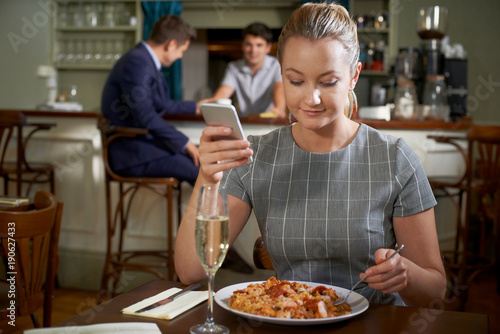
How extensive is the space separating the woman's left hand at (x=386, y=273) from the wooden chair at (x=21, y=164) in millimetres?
2629

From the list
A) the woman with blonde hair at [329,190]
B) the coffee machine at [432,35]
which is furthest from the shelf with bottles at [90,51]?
the woman with blonde hair at [329,190]

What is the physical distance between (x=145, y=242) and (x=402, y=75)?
2120 millimetres

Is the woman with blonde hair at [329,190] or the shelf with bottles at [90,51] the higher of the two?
the shelf with bottles at [90,51]

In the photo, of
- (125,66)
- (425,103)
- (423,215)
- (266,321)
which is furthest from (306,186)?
(425,103)

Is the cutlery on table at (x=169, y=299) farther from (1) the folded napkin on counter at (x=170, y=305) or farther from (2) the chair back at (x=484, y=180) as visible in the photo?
(2) the chair back at (x=484, y=180)

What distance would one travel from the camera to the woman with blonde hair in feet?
4.00

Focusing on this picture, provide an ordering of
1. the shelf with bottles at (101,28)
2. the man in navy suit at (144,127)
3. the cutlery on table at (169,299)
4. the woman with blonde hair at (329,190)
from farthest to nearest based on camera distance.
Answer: the shelf with bottles at (101,28), the man in navy suit at (144,127), the woman with blonde hair at (329,190), the cutlery on table at (169,299)

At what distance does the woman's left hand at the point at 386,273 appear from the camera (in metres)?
0.97

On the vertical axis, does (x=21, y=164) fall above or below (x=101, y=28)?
below

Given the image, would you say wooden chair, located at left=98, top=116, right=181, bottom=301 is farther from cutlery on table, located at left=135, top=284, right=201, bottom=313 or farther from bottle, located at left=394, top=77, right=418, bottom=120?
cutlery on table, located at left=135, top=284, right=201, bottom=313

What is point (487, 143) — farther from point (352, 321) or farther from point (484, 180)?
point (352, 321)

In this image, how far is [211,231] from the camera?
846 millimetres

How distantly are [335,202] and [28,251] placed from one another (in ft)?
3.10

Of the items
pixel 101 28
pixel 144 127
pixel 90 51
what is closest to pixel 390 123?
pixel 144 127
